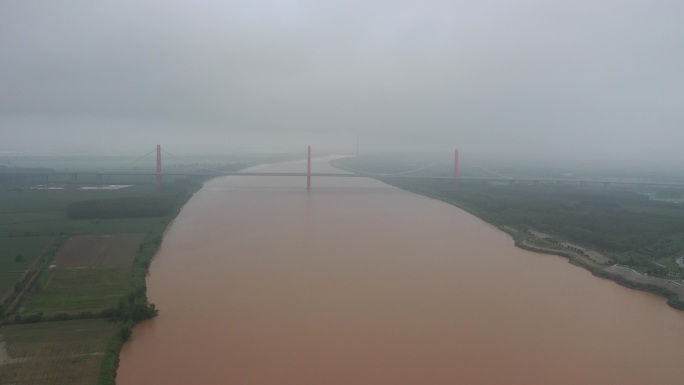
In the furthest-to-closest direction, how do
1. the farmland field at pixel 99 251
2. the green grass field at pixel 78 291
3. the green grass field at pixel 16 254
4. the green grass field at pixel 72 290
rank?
the farmland field at pixel 99 251 → the green grass field at pixel 16 254 → the green grass field at pixel 78 291 → the green grass field at pixel 72 290

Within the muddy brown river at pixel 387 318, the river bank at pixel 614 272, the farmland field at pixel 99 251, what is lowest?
the muddy brown river at pixel 387 318

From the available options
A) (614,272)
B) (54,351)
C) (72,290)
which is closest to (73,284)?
(72,290)

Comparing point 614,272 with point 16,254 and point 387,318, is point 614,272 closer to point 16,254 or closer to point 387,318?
point 387,318

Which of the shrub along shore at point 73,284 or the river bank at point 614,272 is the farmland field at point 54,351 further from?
the river bank at point 614,272

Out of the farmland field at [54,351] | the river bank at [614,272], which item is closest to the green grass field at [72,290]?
the farmland field at [54,351]

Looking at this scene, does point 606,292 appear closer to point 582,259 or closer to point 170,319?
point 582,259

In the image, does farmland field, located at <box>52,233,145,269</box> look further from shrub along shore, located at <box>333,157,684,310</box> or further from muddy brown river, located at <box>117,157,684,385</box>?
shrub along shore, located at <box>333,157,684,310</box>
